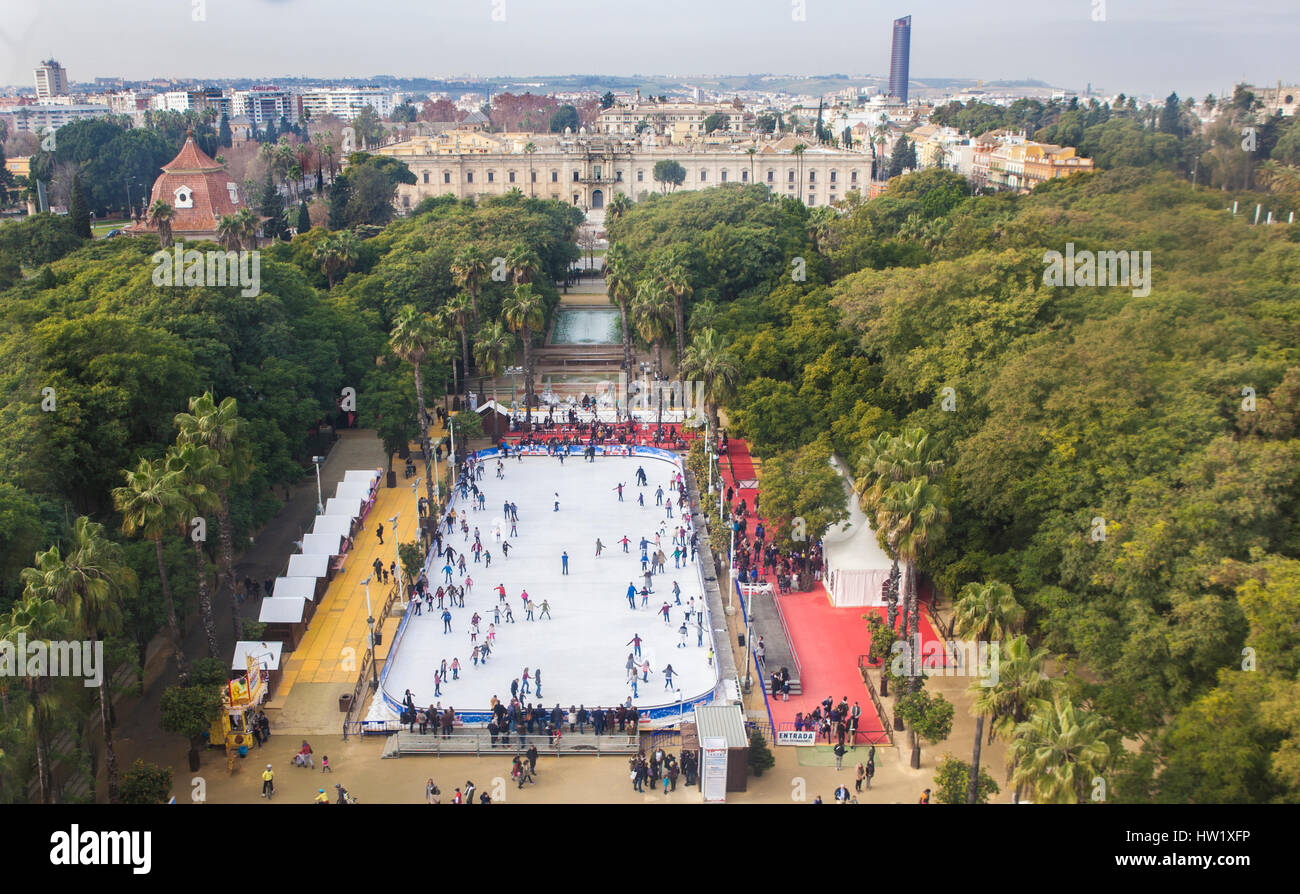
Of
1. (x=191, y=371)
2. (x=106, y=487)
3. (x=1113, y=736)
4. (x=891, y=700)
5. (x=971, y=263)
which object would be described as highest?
(x=971, y=263)

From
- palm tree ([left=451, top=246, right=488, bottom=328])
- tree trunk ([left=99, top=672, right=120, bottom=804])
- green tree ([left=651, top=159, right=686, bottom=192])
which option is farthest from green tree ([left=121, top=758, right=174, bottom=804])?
green tree ([left=651, top=159, right=686, bottom=192])

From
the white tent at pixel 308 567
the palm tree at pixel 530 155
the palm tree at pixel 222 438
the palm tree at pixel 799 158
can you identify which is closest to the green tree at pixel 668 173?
the palm tree at pixel 799 158

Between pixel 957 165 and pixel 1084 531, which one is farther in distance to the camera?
pixel 957 165

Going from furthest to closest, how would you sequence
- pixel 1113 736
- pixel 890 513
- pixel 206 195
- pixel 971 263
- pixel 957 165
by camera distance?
pixel 957 165 → pixel 206 195 → pixel 971 263 → pixel 890 513 → pixel 1113 736

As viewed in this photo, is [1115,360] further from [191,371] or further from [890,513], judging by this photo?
[191,371]

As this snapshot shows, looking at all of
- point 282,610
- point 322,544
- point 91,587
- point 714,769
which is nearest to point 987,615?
point 714,769

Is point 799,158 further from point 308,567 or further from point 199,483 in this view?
point 199,483

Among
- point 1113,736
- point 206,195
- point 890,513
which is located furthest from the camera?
point 206,195
